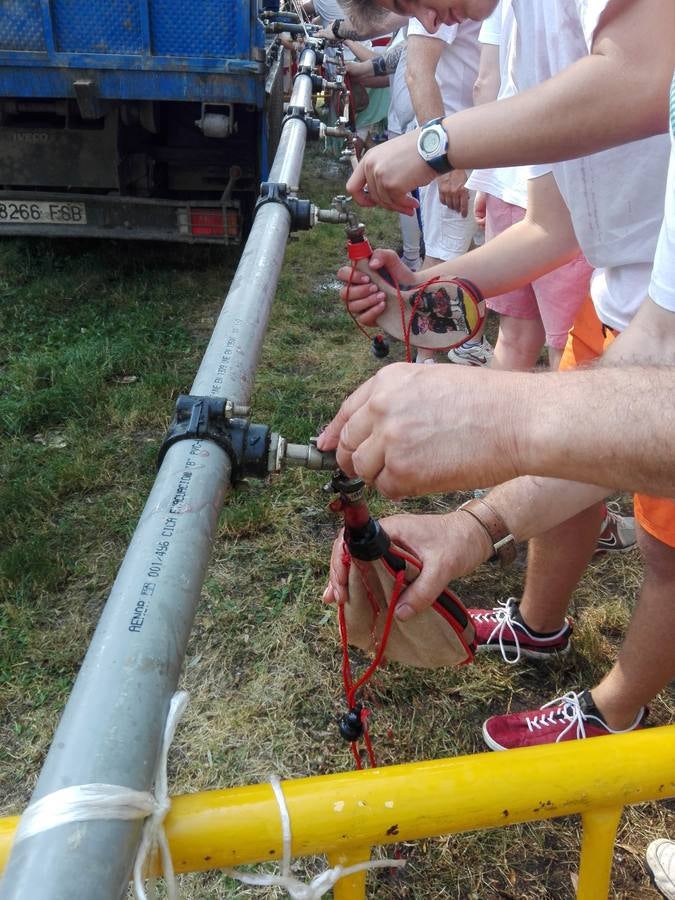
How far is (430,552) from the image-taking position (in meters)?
1.47

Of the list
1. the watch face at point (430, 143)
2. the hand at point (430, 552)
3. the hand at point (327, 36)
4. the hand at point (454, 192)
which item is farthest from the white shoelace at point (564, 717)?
the hand at point (327, 36)

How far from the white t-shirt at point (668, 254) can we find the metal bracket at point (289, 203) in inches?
44.2

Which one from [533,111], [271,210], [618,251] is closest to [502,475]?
[533,111]

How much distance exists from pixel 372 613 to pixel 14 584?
1701 millimetres

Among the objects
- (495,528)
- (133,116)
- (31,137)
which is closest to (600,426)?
(495,528)

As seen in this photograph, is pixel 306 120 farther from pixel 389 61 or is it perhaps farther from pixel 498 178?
pixel 389 61

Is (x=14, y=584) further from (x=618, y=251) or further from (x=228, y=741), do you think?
(x=618, y=251)

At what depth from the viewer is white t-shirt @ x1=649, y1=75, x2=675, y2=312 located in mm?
1150

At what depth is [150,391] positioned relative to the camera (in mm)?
3812

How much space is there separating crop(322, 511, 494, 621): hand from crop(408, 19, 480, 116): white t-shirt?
2.51 meters

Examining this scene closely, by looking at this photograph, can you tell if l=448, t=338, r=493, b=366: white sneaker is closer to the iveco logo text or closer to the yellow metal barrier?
the iveco logo text

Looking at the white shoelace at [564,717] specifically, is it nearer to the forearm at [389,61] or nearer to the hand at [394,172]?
the hand at [394,172]

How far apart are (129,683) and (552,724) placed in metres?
1.60

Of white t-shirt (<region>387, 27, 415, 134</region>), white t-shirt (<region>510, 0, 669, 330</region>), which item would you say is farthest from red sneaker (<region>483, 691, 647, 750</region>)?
white t-shirt (<region>387, 27, 415, 134</region>)
